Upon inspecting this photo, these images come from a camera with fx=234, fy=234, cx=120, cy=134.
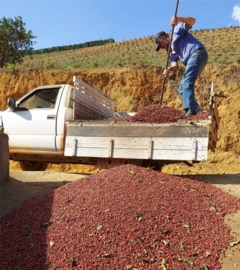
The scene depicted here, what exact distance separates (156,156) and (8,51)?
22208mm

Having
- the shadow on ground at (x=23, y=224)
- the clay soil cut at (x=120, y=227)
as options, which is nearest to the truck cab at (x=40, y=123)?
the shadow on ground at (x=23, y=224)

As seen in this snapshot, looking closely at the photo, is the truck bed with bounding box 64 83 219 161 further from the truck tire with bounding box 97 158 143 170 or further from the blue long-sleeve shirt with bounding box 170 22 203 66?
the blue long-sleeve shirt with bounding box 170 22 203 66

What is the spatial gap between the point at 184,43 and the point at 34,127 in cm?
384

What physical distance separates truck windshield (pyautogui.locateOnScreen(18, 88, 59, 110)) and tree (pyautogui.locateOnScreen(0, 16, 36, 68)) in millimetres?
17191

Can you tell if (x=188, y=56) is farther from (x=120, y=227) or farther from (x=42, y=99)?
(x=120, y=227)

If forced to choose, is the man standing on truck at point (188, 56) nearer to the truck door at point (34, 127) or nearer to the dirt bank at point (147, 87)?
the truck door at point (34, 127)

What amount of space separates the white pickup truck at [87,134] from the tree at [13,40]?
17.8m

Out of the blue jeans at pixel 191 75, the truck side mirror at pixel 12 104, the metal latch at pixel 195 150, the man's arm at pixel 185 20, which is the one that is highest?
the man's arm at pixel 185 20

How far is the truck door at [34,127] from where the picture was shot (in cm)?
525

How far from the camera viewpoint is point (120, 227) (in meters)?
2.74

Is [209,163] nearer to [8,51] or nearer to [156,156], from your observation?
[156,156]

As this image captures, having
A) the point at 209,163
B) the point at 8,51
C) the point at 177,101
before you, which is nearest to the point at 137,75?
the point at 177,101

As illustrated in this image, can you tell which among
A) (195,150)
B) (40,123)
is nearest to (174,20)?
(195,150)

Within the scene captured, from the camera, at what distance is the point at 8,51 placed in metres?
21.7
